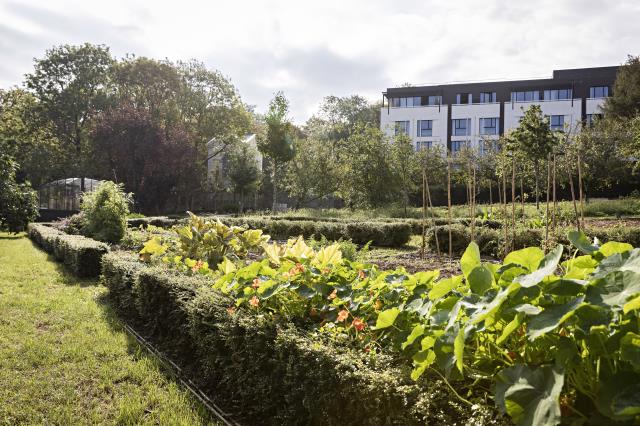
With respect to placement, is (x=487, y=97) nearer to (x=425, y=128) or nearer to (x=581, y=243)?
(x=425, y=128)

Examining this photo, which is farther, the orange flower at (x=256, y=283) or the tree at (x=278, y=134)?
the tree at (x=278, y=134)

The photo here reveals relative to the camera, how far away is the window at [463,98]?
40938mm

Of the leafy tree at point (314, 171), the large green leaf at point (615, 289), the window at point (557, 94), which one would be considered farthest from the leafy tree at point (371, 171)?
the large green leaf at point (615, 289)

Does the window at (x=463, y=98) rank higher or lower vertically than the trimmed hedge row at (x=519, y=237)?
higher

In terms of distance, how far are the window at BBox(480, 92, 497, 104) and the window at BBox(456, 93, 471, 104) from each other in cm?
101

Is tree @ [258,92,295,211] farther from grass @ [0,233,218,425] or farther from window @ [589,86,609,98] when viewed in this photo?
window @ [589,86,609,98]

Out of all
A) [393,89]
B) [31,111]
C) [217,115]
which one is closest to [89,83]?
[31,111]

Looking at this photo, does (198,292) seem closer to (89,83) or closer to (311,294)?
(311,294)

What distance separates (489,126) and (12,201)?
33.4 meters

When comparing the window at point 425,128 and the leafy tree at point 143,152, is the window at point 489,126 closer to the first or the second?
the window at point 425,128

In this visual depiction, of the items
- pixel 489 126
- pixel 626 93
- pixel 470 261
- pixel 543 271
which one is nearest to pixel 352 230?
pixel 470 261

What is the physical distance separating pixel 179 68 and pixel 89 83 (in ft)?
18.1

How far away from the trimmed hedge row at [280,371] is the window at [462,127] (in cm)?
3838

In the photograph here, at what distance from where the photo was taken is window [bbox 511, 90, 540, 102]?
38656mm
